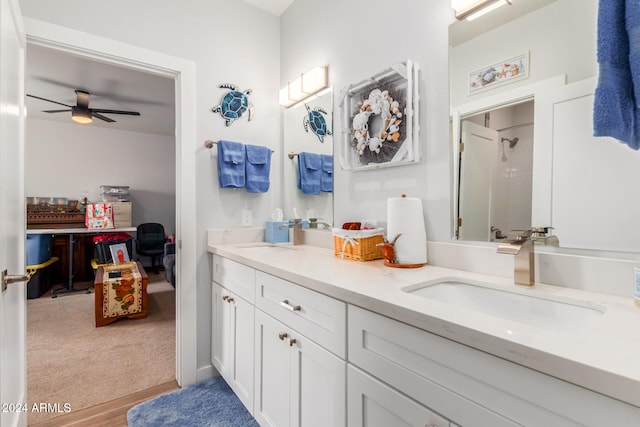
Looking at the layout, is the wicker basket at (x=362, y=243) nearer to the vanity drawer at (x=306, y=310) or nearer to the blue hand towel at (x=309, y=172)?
the vanity drawer at (x=306, y=310)

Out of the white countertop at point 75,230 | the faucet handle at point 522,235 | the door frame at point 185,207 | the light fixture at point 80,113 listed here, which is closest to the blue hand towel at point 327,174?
the door frame at point 185,207

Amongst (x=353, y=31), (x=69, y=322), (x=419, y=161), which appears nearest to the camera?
(x=419, y=161)

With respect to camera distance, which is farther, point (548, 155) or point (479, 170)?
point (479, 170)

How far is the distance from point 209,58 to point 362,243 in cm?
164

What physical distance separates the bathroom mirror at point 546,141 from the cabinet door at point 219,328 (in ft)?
4.63

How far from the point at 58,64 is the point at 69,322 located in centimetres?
265

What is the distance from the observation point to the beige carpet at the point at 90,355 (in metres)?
1.93

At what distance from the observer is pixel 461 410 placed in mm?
670

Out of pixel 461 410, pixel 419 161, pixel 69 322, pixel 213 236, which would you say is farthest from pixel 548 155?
pixel 69 322

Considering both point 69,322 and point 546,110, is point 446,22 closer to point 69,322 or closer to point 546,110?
point 546,110

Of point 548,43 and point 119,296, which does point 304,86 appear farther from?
point 119,296

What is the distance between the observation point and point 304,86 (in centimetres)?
207

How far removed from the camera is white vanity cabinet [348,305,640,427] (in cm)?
51

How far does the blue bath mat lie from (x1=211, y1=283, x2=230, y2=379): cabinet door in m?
0.14
